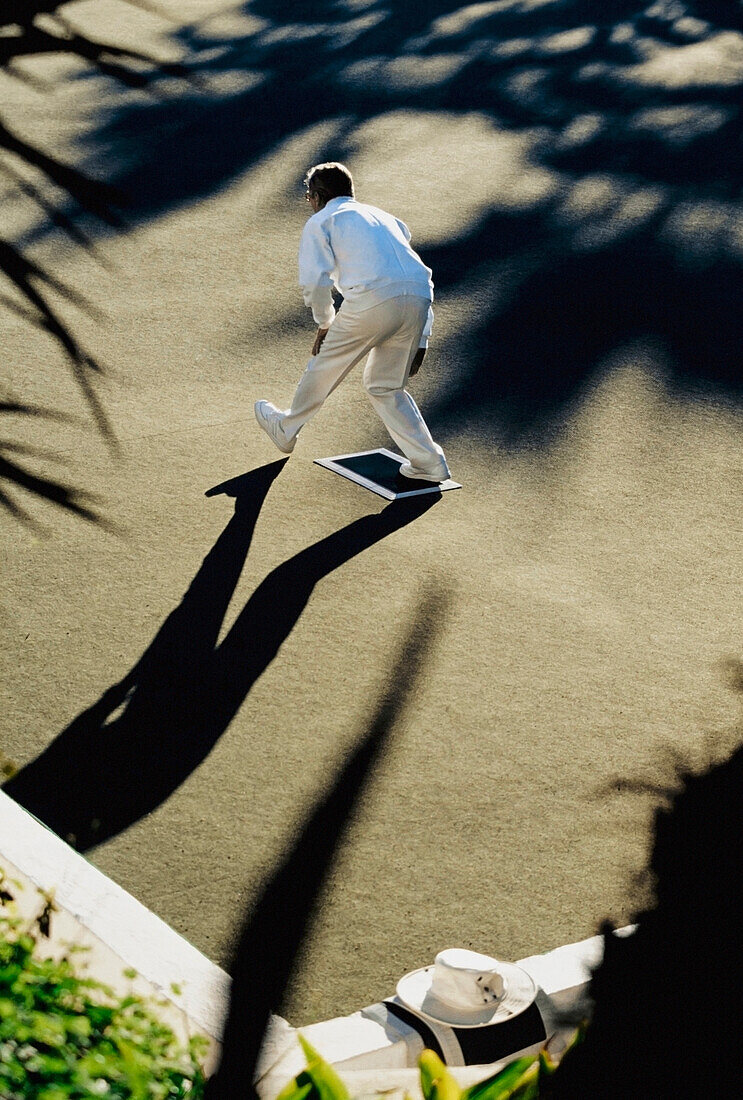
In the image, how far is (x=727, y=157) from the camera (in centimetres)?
1248

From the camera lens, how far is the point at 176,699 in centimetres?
421

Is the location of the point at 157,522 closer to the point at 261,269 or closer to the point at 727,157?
the point at 261,269

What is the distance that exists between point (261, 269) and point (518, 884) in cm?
661

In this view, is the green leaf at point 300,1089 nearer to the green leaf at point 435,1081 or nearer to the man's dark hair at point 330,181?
the green leaf at point 435,1081

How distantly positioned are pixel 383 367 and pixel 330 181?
98 cm

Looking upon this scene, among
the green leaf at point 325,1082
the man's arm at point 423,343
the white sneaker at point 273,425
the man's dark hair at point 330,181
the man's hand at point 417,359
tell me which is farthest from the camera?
the white sneaker at point 273,425

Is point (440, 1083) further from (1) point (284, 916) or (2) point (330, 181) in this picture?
(2) point (330, 181)

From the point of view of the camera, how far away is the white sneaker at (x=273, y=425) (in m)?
5.99

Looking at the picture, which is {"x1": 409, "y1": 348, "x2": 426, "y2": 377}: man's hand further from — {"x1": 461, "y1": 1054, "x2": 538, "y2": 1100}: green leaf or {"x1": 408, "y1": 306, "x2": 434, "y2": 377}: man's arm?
{"x1": 461, "y1": 1054, "x2": 538, "y2": 1100}: green leaf

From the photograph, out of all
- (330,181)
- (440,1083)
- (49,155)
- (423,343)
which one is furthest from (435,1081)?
(330,181)

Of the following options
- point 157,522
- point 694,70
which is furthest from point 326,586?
point 694,70

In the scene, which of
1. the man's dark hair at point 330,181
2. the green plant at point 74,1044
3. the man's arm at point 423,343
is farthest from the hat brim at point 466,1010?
the man's dark hair at point 330,181

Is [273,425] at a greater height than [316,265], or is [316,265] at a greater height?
[316,265]

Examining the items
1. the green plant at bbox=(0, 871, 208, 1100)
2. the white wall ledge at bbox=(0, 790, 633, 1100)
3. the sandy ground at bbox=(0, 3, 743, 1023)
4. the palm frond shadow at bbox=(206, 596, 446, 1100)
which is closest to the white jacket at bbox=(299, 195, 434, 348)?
the sandy ground at bbox=(0, 3, 743, 1023)
